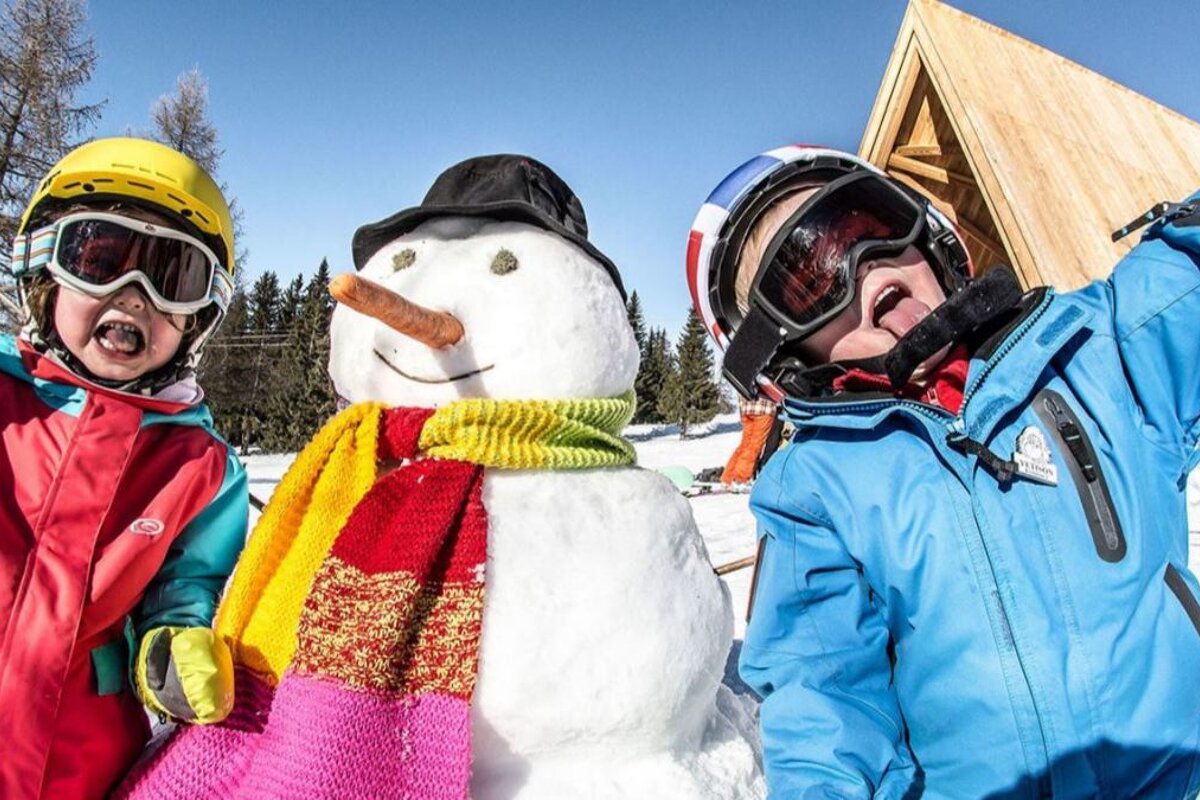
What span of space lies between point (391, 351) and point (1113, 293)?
156 cm

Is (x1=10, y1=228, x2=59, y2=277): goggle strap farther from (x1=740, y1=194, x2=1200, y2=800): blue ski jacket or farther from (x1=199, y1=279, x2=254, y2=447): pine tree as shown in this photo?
(x1=199, y1=279, x2=254, y2=447): pine tree

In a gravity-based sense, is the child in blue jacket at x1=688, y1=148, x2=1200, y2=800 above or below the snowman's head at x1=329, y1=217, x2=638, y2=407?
below

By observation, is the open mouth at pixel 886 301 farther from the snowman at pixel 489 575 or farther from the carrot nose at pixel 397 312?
the carrot nose at pixel 397 312

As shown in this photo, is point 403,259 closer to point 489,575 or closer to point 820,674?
point 489,575

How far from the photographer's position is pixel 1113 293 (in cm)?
136

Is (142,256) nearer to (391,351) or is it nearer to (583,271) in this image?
(391,351)

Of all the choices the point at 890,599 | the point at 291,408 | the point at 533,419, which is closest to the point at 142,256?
the point at 533,419

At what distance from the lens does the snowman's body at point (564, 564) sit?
147 centimetres

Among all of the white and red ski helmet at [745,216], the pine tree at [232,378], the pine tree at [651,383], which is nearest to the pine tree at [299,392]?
the pine tree at [232,378]

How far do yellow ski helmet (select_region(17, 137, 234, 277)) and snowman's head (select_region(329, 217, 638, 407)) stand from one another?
0.43m

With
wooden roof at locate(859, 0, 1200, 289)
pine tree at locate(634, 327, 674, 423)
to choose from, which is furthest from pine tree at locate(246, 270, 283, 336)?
wooden roof at locate(859, 0, 1200, 289)

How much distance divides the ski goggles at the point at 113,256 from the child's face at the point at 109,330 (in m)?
0.03

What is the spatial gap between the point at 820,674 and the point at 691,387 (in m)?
32.5

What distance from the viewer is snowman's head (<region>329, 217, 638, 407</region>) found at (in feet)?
5.58
